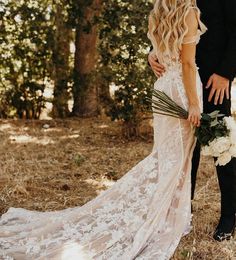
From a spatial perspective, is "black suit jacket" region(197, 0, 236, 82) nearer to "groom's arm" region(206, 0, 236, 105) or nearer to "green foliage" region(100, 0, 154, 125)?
"groom's arm" region(206, 0, 236, 105)

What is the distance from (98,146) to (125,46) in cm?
135

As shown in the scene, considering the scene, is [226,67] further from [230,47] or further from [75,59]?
[75,59]

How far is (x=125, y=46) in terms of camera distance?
278 inches

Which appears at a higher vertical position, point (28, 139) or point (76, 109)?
point (76, 109)

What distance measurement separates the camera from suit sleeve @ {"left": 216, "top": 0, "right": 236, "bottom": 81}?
382 centimetres

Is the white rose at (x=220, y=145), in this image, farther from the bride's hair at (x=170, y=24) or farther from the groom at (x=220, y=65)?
the bride's hair at (x=170, y=24)

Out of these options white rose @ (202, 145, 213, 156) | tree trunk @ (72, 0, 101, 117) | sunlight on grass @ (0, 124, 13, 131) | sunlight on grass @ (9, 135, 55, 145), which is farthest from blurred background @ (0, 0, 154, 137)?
white rose @ (202, 145, 213, 156)

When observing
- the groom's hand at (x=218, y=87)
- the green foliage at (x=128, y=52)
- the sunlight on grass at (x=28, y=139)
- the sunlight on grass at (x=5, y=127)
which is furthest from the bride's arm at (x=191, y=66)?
the sunlight on grass at (x=5, y=127)

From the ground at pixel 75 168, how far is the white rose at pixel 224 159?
65 centimetres

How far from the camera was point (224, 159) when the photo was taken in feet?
12.7

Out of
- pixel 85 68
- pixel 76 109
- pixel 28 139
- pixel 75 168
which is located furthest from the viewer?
pixel 76 109

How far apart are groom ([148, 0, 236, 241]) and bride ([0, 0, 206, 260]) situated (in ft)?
0.41

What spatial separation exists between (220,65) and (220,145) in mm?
586

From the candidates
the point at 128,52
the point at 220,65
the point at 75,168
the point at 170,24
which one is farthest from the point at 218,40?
the point at 128,52
